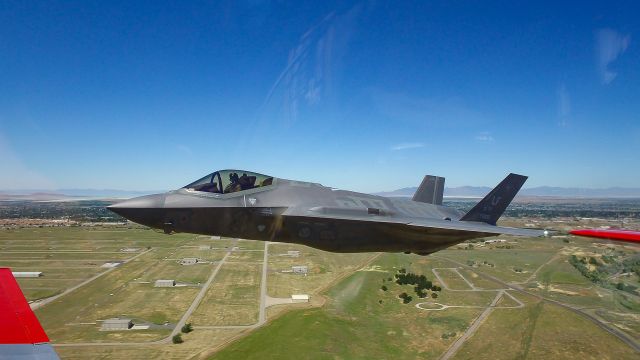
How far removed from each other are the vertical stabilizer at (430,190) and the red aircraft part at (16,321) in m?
16.8

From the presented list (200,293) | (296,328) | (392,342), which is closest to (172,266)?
(200,293)

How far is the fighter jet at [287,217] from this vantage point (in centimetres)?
955

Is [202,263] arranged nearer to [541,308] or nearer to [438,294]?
[438,294]

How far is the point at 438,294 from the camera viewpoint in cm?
4047

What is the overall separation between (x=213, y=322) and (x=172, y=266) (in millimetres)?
26390

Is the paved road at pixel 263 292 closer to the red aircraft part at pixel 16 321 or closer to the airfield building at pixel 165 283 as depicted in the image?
the airfield building at pixel 165 283

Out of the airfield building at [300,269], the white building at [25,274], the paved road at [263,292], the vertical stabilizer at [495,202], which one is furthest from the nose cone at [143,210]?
the white building at [25,274]

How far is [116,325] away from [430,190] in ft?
105

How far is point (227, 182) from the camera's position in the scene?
33.4 ft

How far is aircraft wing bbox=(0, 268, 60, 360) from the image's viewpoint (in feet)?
18.9

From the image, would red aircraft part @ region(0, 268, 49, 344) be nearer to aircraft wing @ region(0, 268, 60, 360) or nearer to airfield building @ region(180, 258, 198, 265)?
aircraft wing @ region(0, 268, 60, 360)

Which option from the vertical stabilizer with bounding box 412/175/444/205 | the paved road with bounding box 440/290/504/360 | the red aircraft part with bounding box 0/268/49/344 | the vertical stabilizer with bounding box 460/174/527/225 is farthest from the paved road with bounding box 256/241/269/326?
the red aircraft part with bounding box 0/268/49/344

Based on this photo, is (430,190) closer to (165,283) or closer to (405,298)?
(405,298)

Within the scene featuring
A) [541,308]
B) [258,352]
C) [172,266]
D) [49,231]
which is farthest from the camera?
[49,231]
